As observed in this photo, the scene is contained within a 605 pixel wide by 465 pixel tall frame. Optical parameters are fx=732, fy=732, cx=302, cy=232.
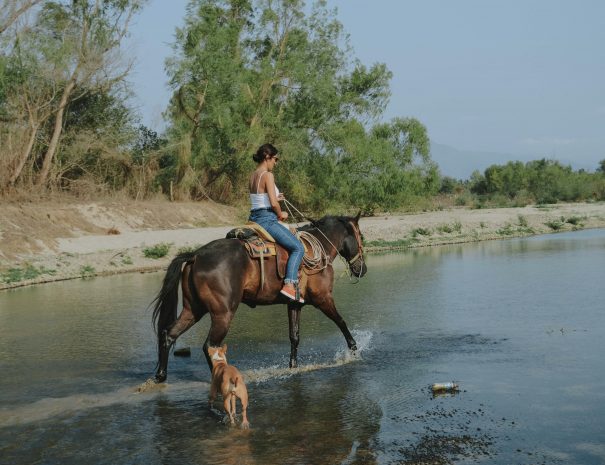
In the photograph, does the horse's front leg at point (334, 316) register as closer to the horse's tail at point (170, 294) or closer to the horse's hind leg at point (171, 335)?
the horse's hind leg at point (171, 335)

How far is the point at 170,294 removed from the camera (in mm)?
8844

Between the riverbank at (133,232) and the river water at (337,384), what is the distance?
639 centimetres

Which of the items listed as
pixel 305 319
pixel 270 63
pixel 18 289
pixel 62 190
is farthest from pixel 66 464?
pixel 270 63

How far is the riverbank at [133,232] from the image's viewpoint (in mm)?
22234

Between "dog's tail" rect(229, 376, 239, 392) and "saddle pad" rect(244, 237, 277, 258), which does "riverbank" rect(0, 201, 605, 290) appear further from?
"dog's tail" rect(229, 376, 239, 392)

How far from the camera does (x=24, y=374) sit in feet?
31.8

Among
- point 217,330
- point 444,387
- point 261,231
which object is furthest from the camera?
point 261,231

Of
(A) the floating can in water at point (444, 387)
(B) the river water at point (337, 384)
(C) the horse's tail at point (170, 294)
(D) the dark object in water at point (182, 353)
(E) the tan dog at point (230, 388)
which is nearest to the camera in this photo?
(B) the river water at point (337, 384)

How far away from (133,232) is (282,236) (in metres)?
21.0

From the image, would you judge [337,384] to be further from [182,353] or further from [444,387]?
[182,353]

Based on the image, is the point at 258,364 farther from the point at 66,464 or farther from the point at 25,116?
the point at 25,116

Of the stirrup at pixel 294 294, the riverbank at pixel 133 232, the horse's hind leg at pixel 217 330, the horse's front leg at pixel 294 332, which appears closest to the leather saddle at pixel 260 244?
the stirrup at pixel 294 294

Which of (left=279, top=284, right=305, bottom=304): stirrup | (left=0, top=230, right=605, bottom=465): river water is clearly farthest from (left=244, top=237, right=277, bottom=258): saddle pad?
(left=0, top=230, right=605, bottom=465): river water

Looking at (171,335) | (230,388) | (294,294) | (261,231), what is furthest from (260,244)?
(230,388)
